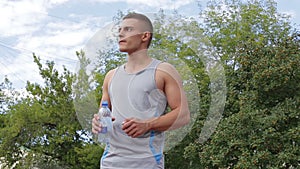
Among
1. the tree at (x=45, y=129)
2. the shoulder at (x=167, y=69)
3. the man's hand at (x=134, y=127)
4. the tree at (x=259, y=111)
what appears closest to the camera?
the man's hand at (x=134, y=127)

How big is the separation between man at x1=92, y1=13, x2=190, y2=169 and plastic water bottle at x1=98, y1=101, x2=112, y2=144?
0.5 inches

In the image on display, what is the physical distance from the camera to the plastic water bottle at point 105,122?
→ 1454 millimetres

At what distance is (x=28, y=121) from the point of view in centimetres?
1241

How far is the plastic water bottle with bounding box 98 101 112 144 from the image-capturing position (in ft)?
4.77

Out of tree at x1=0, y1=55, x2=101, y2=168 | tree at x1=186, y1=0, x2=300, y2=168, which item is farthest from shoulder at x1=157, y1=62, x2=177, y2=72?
tree at x1=0, y1=55, x2=101, y2=168

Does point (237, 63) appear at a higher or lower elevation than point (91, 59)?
higher

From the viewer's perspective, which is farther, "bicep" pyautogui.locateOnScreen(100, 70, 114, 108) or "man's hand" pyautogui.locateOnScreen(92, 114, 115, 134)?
"bicep" pyautogui.locateOnScreen(100, 70, 114, 108)

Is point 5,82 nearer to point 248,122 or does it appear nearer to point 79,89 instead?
point 248,122

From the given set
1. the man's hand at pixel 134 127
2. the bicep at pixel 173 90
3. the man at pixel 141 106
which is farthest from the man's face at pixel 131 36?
the man's hand at pixel 134 127

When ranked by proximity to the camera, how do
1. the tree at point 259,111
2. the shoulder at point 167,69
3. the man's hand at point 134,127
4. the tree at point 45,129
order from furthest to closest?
1. the tree at point 45,129
2. the tree at point 259,111
3. the shoulder at point 167,69
4. the man's hand at point 134,127

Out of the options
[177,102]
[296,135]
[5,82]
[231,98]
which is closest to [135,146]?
[177,102]

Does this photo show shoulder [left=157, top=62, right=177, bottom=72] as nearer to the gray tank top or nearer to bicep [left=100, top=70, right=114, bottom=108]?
the gray tank top

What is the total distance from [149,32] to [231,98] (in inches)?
358

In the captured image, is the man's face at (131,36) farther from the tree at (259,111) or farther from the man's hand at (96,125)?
the tree at (259,111)
